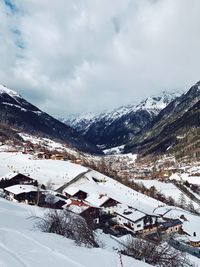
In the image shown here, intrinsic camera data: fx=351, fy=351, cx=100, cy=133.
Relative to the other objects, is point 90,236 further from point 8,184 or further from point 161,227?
point 8,184

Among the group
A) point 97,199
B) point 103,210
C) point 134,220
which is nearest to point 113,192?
point 97,199

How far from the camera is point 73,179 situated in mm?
79562

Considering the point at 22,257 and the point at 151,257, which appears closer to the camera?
the point at 22,257

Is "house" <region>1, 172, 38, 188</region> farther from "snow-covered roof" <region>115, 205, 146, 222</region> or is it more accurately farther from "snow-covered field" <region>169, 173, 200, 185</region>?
"snow-covered field" <region>169, 173, 200, 185</region>

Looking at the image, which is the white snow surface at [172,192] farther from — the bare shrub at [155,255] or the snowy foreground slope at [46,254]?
the snowy foreground slope at [46,254]

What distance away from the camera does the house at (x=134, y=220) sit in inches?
2148

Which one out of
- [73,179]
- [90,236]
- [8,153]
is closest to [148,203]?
[73,179]

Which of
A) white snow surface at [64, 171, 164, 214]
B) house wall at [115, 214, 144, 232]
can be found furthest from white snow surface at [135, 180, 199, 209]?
house wall at [115, 214, 144, 232]

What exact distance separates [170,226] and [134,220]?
22.3 ft

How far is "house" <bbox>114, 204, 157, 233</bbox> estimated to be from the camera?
2148 inches

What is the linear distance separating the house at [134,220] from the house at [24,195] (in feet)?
42.5

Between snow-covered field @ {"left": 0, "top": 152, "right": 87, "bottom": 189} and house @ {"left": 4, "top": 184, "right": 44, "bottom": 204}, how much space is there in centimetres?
1730

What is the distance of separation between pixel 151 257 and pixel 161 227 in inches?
1759

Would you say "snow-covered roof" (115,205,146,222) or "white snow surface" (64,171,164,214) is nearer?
"snow-covered roof" (115,205,146,222)
